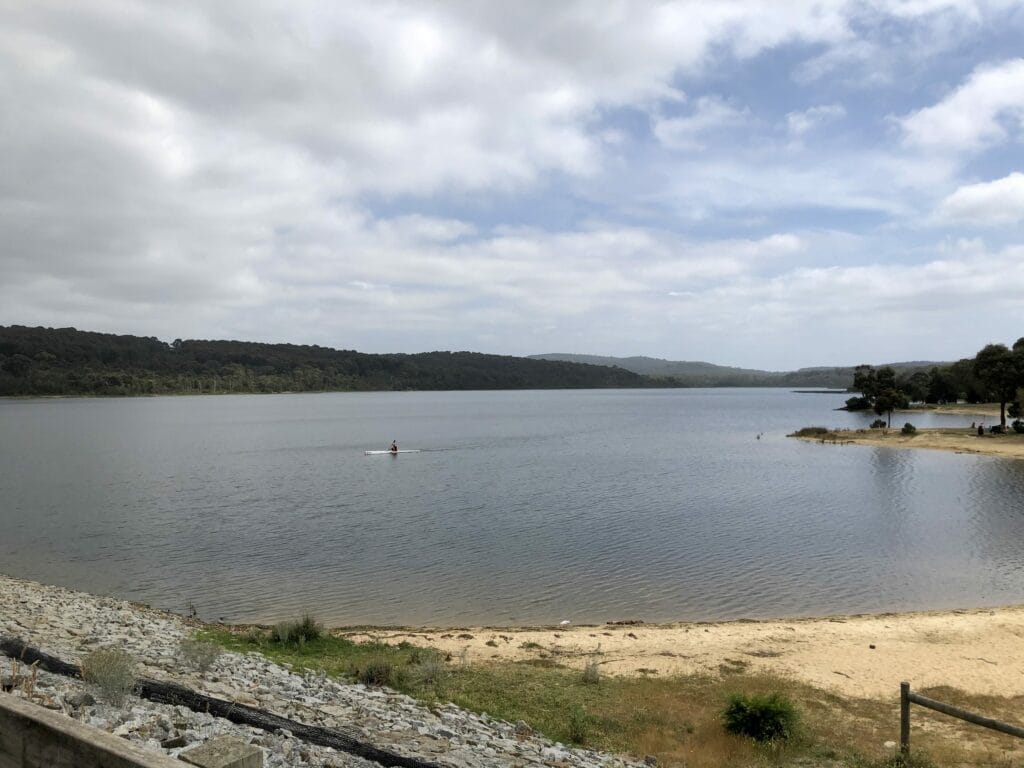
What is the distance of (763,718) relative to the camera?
11.7 metres

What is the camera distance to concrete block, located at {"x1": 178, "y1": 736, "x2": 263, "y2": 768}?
427cm

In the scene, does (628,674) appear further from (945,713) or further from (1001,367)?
(1001,367)

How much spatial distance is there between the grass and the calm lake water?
20.6 feet

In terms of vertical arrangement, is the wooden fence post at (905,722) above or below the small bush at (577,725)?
above

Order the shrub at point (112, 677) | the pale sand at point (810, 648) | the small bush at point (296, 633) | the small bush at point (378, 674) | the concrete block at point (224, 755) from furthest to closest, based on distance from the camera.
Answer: the small bush at point (296, 633), the pale sand at point (810, 648), the small bush at point (378, 674), the shrub at point (112, 677), the concrete block at point (224, 755)

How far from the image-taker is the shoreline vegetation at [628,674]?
1123 centimetres

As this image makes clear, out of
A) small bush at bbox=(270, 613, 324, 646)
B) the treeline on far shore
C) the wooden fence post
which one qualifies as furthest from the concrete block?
the treeline on far shore

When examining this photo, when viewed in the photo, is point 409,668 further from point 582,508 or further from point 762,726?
point 582,508

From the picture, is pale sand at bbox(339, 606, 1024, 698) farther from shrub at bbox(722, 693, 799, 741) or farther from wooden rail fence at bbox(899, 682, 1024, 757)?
wooden rail fence at bbox(899, 682, 1024, 757)

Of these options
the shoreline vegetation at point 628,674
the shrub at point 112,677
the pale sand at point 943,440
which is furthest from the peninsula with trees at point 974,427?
the shrub at point 112,677

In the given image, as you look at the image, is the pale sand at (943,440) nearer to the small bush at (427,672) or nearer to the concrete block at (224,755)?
the small bush at (427,672)

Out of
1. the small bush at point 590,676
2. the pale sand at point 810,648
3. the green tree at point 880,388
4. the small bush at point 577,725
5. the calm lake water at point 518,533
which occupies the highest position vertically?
the green tree at point 880,388

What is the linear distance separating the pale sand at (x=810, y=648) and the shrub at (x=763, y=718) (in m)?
4.16

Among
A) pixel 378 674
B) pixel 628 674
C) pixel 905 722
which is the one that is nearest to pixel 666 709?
pixel 628 674
